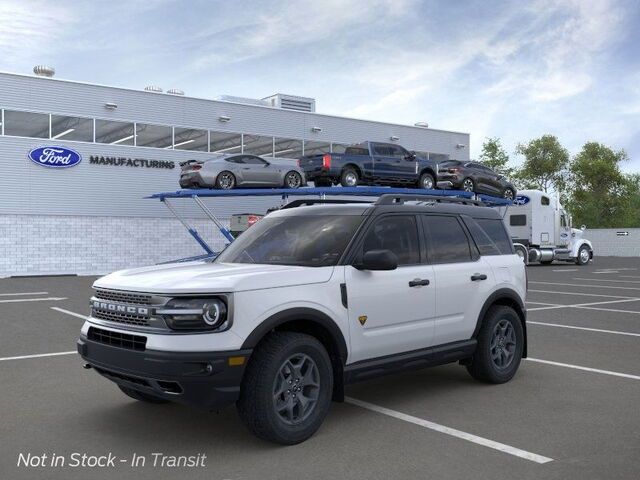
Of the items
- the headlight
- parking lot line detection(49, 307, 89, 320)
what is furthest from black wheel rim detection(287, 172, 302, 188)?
the headlight

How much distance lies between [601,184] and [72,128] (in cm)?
5767

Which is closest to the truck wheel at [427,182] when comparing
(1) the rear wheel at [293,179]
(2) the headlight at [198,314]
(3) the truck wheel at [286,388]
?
(1) the rear wheel at [293,179]

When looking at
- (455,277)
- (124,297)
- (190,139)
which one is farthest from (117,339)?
(190,139)

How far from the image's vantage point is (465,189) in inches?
1029

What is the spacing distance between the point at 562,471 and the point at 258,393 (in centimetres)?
207

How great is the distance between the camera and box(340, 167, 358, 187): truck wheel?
75.6 feet

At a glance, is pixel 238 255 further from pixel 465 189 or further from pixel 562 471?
pixel 465 189

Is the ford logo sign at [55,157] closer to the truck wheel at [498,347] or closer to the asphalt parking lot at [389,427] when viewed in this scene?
the asphalt parking lot at [389,427]

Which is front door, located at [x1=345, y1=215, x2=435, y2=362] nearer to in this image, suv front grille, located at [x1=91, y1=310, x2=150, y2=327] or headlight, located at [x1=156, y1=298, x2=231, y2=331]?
headlight, located at [x1=156, y1=298, x2=231, y2=331]

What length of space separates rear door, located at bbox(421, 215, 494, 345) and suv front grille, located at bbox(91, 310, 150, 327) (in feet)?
8.79

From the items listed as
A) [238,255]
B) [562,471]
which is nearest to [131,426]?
[238,255]

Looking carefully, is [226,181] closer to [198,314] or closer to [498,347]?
[498,347]

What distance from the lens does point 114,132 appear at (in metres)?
29.0

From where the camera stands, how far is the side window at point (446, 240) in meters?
6.19
